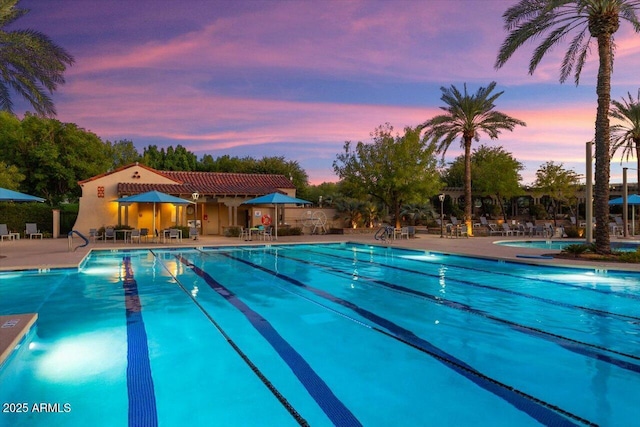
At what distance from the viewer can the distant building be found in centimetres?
2403

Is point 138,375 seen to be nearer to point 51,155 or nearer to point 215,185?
point 215,185

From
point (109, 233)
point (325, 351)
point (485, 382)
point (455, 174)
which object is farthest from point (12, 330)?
point (455, 174)

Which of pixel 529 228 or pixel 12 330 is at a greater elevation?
pixel 529 228

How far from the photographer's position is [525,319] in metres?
7.54

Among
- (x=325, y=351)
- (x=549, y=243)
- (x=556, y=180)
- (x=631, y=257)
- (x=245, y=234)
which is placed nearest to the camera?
(x=325, y=351)

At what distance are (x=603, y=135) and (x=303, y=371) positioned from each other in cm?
1325

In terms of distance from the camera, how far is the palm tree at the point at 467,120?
82.2 feet

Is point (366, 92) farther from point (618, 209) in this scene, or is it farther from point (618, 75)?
point (618, 209)

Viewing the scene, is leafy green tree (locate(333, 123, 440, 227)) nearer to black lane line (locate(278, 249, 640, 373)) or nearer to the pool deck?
black lane line (locate(278, 249, 640, 373))

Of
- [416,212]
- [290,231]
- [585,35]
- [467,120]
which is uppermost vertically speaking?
[585,35]

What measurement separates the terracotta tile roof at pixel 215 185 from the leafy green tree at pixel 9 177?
23.0 ft

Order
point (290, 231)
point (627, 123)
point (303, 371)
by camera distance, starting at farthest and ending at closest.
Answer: point (290, 231), point (627, 123), point (303, 371)

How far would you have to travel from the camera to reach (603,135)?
44.8 ft

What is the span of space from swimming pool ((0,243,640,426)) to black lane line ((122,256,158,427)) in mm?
23
